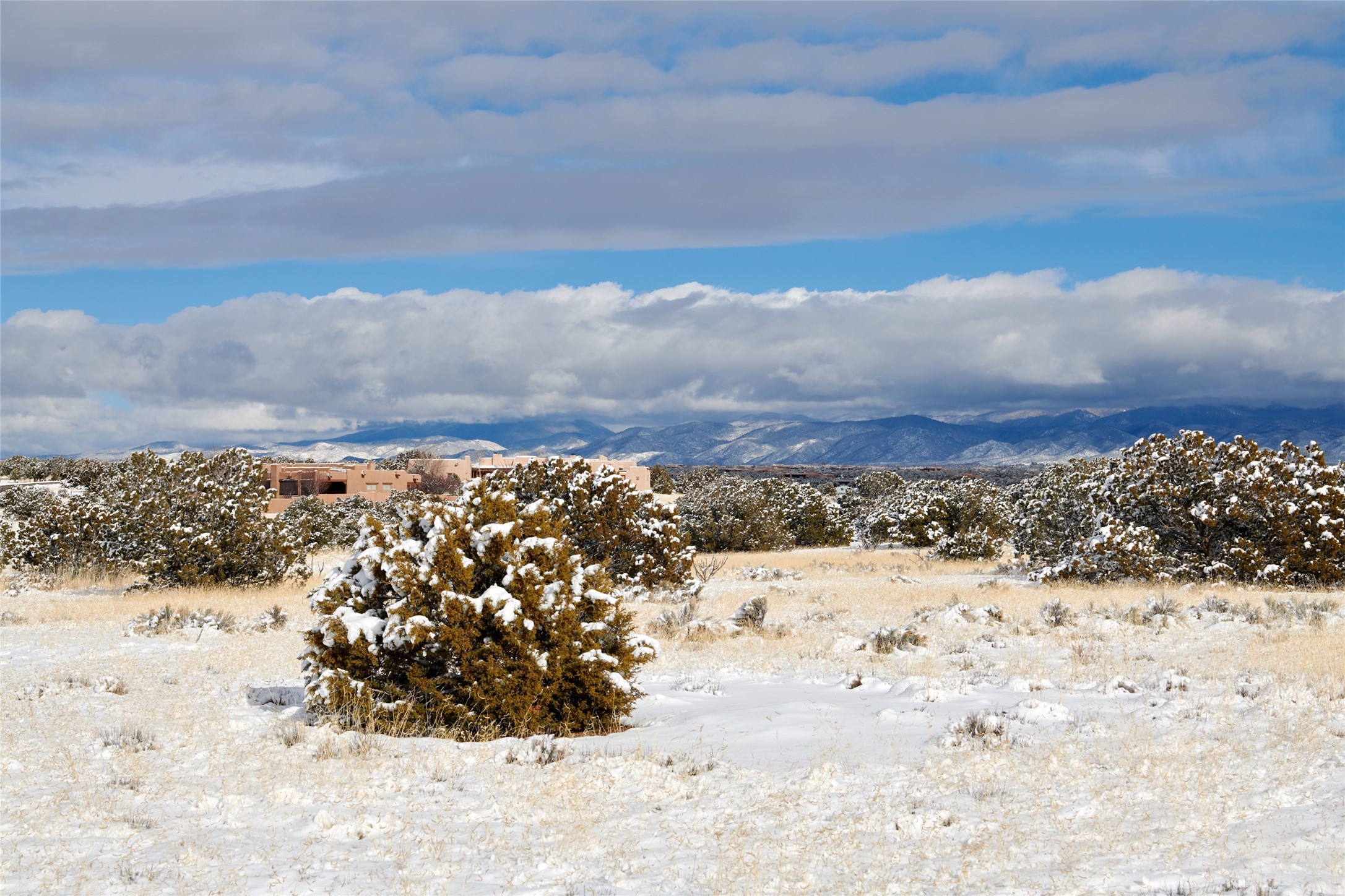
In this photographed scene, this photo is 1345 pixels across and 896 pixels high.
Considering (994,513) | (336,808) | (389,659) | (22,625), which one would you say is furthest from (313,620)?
(994,513)

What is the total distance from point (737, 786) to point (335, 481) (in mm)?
86823

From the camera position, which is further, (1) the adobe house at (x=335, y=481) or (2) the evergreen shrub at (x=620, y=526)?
(1) the adobe house at (x=335, y=481)

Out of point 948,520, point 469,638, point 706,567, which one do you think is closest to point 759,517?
point 948,520

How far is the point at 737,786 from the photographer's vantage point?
7.36m

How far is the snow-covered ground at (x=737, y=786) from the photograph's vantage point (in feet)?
18.6

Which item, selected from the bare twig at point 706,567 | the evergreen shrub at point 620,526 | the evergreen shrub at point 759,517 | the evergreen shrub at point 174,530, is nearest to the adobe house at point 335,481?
the evergreen shrub at point 759,517

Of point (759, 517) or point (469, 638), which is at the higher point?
point (469, 638)

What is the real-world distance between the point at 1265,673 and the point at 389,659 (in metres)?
9.11

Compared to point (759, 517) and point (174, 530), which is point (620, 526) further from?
point (759, 517)

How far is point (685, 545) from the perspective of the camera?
2719cm

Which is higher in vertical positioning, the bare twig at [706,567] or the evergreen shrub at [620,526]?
the evergreen shrub at [620,526]

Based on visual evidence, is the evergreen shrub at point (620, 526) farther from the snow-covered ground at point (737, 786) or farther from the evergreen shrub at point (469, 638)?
the evergreen shrub at point (469, 638)

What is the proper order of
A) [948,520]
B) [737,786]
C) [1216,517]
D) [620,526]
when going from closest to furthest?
[737,786] → [1216,517] → [620,526] → [948,520]

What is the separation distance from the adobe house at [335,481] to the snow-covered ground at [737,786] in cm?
7620
